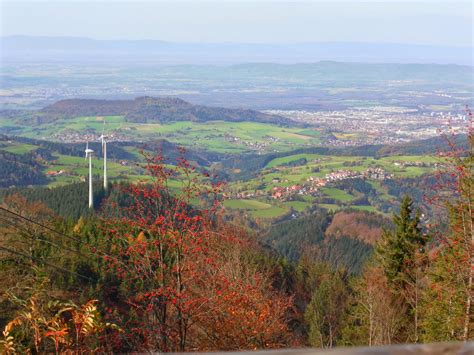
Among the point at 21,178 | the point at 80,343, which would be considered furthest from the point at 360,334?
the point at 21,178

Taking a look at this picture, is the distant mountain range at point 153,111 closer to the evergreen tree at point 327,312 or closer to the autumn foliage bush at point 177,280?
the evergreen tree at point 327,312

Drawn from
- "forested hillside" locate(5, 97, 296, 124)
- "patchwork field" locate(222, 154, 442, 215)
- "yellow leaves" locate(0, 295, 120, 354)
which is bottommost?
"patchwork field" locate(222, 154, 442, 215)

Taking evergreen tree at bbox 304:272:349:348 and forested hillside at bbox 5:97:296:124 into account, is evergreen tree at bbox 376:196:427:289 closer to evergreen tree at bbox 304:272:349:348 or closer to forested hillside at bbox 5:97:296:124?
evergreen tree at bbox 304:272:349:348

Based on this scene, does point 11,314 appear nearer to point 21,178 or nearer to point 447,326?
point 447,326

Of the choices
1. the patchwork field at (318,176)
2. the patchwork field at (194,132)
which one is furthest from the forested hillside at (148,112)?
the patchwork field at (318,176)

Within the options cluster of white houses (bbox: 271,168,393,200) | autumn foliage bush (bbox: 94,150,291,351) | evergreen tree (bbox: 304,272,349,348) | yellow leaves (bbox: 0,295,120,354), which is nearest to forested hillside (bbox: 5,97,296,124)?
cluster of white houses (bbox: 271,168,393,200)

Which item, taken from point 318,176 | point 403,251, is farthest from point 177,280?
point 318,176

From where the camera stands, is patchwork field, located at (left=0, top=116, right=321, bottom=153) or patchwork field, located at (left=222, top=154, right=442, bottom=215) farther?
patchwork field, located at (left=0, top=116, right=321, bottom=153)

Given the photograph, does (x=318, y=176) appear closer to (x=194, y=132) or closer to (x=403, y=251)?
(x=194, y=132)
